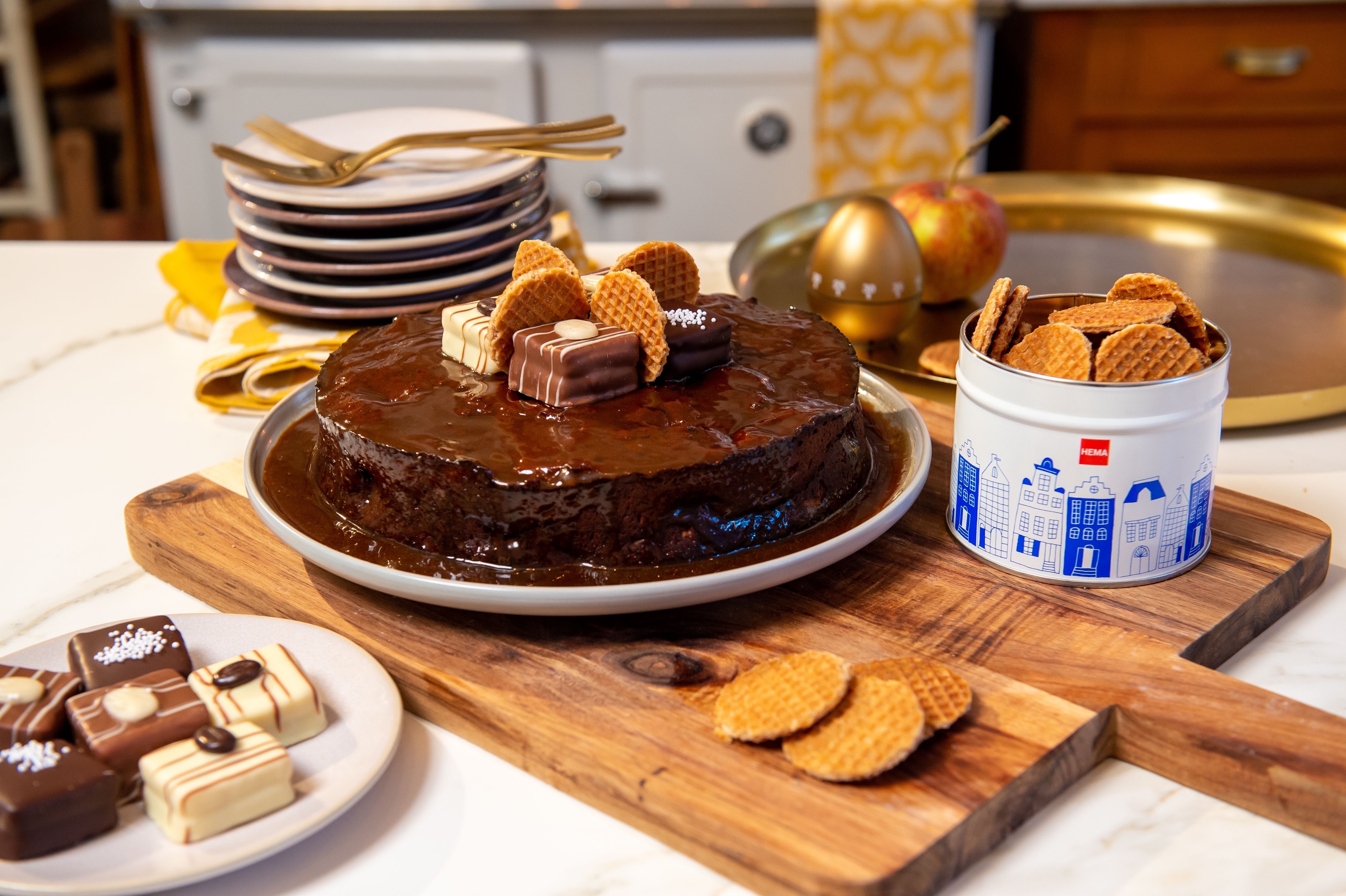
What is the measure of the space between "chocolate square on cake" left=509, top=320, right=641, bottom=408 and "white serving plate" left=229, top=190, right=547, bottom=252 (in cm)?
62

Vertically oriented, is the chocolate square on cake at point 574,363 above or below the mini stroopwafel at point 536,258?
below

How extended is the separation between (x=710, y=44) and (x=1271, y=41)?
1.85 metres

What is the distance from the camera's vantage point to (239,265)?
7.21 ft

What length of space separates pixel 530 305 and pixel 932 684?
669mm

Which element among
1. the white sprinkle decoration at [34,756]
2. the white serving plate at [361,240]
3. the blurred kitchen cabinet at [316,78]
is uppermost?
the blurred kitchen cabinet at [316,78]

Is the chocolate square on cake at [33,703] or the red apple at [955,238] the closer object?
the chocolate square on cake at [33,703]

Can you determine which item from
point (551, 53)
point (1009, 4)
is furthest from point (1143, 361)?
point (551, 53)

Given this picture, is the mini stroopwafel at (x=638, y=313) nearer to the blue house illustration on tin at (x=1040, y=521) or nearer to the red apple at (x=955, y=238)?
the blue house illustration on tin at (x=1040, y=521)

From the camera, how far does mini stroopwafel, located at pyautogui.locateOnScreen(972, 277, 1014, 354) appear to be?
1.34m

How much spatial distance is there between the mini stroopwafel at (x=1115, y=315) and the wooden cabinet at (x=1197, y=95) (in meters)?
2.95

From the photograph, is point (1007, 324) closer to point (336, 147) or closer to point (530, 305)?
point (530, 305)

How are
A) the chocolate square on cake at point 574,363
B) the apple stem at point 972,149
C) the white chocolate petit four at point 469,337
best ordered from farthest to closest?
the apple stem at point 972,149 < the white chocolate petit four at point 469,337 < the chocolate square on cake at point 574,363

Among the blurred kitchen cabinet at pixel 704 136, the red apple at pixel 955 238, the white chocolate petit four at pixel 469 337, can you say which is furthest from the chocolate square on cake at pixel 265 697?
the blurred kitchen cabinet at pixel 704 136

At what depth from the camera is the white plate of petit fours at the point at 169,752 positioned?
0.95 meters
